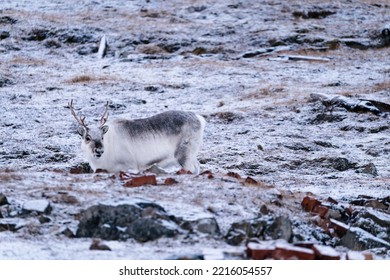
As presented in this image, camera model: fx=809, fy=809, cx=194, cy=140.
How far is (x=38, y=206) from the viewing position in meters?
9.57

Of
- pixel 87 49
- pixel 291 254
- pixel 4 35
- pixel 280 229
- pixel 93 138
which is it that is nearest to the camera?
pixel 291 254

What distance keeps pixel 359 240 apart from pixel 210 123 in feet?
41.1

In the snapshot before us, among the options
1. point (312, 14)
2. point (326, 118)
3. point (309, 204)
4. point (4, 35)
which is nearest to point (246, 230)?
point (309, 204)

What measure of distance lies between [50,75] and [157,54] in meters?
5.01

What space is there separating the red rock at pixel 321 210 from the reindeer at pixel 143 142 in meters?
3.65

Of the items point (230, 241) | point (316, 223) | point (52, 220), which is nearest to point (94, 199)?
point (52, 220)

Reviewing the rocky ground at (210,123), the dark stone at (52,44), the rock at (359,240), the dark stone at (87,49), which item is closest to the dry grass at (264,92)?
the rocky ground at (210,123)

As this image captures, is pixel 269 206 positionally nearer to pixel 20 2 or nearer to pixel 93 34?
pixel 93 34

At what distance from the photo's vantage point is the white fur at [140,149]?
13656 mm

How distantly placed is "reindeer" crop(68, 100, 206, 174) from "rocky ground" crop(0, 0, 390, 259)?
0.73 metres

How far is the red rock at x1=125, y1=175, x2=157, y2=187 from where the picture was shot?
10648 mm

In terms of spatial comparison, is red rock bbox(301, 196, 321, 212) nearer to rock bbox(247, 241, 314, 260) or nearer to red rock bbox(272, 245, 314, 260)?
rock bbox(247, 241, 314, 260)

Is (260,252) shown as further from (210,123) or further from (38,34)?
(38,34)

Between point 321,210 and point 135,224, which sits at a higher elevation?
point 135,224
